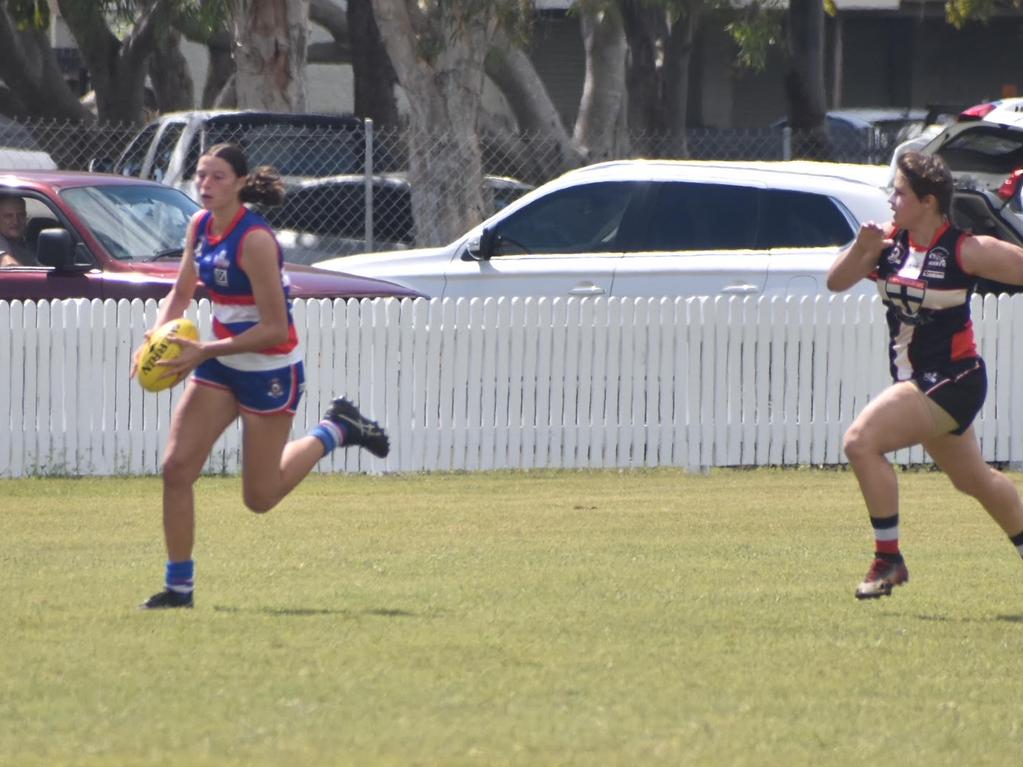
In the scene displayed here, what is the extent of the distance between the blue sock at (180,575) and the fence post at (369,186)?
980 cm

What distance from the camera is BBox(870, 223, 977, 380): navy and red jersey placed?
711 centimetres

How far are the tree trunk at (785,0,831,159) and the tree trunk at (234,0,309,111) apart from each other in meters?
7.48

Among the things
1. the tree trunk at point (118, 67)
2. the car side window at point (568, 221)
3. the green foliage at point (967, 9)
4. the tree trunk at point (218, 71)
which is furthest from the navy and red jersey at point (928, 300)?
the tree trunk at point (218, 71)

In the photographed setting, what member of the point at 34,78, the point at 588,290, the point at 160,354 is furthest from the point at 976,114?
the point at 34,78

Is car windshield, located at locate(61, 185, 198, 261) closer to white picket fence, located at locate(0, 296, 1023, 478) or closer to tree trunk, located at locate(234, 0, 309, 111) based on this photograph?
white picket fence, located at locate(0, 296, 1023, 478)

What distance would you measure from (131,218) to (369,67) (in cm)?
1477

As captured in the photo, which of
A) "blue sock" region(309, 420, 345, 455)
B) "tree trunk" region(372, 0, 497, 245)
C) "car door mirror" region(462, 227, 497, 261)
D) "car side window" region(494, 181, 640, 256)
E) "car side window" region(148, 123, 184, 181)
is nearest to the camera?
"blue sock" region(309, 420, 345, 455)

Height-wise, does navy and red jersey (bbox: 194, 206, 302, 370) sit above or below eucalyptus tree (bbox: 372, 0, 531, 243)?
below

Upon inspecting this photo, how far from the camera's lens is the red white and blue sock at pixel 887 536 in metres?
7.29

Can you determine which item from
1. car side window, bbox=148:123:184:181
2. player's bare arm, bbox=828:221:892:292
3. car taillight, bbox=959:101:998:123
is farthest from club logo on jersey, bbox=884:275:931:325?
car side window, bbox=148:123:184:181

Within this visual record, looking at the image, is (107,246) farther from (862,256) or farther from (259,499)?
(862,256)

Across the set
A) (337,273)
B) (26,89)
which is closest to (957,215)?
(337,273)

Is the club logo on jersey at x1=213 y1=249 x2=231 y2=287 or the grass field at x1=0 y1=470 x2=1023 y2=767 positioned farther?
the club logo on jersey at x1=213 y1=249 x2=231 y2=287

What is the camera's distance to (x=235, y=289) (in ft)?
22.9
